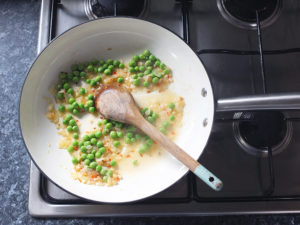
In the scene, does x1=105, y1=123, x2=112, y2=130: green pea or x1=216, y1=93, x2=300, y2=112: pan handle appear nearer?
x1=216, y1=93, x2=300, y2=112: pan handle

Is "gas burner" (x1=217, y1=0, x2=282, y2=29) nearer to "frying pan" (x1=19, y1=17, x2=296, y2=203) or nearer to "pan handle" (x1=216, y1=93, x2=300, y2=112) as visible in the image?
"frying pan" (x1=19, y1=17, x2=296, y2=203)

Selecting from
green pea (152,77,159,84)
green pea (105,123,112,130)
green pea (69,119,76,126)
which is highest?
→ green pea (152,77,159,84)

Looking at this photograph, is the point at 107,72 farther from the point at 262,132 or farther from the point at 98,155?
the point at 262,132

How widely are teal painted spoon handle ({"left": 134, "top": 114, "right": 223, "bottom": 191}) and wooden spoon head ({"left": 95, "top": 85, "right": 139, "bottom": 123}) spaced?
27 mm

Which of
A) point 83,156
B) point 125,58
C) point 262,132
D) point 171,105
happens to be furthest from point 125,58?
point 262,132

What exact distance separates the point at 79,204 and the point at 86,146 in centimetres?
16

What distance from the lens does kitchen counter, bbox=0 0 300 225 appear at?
985 mm

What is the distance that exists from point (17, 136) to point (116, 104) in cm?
34

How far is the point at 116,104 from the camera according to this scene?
98 cm

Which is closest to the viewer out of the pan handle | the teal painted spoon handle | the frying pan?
Answer: the pan handle

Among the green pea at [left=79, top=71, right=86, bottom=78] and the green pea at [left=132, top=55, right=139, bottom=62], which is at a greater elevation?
the green pea at [left=132, top=55, right=139, bottom=62]

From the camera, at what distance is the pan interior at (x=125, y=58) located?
94 centimetres

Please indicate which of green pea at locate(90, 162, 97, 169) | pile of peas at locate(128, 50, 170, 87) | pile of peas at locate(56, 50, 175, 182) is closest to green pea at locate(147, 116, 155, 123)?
pile of peas at locate(56, 50, 175, 182)

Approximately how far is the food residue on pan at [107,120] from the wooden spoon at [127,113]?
0.04 m
